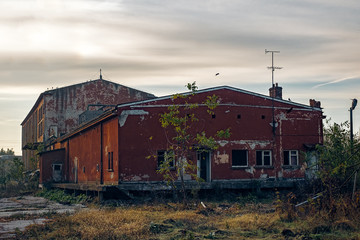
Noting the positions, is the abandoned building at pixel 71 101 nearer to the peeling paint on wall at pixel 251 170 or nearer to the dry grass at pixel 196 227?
the peeling paint on wall at pixel 251 170

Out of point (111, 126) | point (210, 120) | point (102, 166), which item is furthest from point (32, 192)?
point (210, 120)

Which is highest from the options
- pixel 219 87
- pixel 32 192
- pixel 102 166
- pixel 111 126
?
pixel 219 87

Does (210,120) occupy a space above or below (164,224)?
above

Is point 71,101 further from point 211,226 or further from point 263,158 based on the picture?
point 211,226

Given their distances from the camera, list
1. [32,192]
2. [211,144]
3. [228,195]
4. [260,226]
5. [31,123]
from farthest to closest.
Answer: [31,123], [32,192], [228,195], [211,144], [260,226]

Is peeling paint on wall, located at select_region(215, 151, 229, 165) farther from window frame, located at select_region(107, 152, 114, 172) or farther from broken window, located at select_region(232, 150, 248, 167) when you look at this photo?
window frame, located at select_region(107, 152, 114, 172)

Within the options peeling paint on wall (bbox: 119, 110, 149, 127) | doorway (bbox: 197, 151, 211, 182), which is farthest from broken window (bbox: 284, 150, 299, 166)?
peeling paint on wall (bbox: 119, 110, 149, 127)

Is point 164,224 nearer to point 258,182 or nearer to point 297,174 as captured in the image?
point 258,182

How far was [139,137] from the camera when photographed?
2050 centimetres

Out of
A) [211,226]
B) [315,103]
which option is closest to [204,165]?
[315,103]

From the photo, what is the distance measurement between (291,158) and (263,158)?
5.71 feet

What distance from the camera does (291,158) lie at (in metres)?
Result: 23.6

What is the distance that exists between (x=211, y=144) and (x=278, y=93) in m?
11.4

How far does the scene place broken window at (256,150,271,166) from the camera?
899 inches
